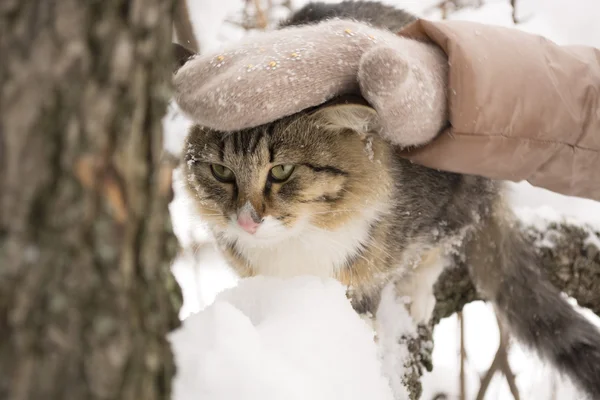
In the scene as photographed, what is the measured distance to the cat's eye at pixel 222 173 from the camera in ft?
5.05

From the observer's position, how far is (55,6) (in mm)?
480

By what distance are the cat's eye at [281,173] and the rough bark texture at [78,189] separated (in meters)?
0.88

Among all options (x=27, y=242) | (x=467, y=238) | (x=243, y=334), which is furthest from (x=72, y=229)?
(x=467, y=238)

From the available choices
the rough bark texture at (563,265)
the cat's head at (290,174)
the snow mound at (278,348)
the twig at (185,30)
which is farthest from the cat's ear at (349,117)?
the rough bark texture at (563,265)

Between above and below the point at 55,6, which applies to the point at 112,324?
below

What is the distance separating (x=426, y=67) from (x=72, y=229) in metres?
0.99

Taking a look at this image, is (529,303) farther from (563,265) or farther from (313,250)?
(313,250)

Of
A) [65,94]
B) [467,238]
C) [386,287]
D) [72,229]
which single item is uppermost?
[65,94]

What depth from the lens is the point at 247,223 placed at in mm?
1409

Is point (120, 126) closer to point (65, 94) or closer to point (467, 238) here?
point (65, 94)

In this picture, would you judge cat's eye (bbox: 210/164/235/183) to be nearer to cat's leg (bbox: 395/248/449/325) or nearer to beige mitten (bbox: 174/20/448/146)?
beige mitten (bbox: 174/20/448/146)

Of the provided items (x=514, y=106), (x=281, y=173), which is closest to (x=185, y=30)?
(x=281, y=173)

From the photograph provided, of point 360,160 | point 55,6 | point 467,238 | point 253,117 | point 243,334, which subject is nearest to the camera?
point 55,6

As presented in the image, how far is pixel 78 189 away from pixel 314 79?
0.77 metres
